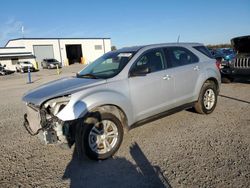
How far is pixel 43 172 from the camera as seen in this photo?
368 cm

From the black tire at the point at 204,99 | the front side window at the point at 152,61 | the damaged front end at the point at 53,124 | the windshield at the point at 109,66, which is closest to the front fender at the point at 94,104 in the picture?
the damaged front end at the point at 53,124

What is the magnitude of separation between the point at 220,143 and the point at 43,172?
3.12 meters

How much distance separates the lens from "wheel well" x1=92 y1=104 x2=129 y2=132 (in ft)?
13.1

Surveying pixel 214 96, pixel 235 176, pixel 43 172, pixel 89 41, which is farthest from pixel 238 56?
pixel 89 41

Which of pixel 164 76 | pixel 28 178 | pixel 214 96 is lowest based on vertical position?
A: pixel 28 178

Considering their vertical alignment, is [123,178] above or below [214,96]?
below

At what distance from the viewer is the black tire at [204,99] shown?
574 cm

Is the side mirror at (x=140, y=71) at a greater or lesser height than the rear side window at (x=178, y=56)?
lesser

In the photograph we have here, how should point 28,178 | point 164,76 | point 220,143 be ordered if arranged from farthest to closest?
point 164,76 → point 220,143 → point 28,178

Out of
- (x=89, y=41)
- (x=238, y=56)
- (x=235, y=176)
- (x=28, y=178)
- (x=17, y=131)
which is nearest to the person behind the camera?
(x=235, y=176)

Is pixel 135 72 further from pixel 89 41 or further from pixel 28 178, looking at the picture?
pixel 89 41

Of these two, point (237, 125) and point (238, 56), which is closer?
point (237, 125)

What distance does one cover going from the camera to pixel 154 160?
3.80 m

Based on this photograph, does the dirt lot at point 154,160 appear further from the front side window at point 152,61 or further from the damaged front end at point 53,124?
the front side window at point 152,61
